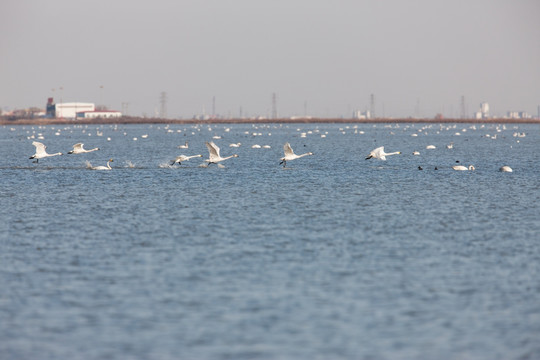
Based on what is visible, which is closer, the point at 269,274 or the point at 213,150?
the point at 269,274

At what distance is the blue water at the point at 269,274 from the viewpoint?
48.5 feet

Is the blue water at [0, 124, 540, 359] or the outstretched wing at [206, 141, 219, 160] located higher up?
the outstretched wing at [206, 141, 219, 160]

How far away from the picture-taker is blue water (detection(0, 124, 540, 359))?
1478 centimetres

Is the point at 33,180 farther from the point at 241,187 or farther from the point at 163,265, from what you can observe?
the point at 163,265

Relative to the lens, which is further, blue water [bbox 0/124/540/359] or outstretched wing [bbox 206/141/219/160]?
outstretched wing [bbox 206/141/219/160]

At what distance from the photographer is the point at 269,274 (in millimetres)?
19953

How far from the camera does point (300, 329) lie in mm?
15453

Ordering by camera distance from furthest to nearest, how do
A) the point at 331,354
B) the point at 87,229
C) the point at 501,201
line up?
1. the point at 501,201
2. the point at 87,229
3. the point at 331,354

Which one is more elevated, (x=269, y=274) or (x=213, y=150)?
(x=213, y=150)

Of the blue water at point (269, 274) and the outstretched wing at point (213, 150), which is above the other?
the outstretched wing at point (213, 150)

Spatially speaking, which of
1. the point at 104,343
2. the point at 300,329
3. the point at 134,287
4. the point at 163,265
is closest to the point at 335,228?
the point at 163,265

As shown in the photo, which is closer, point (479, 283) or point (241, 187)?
point (479, 283)

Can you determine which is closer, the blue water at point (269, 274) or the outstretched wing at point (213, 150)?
the blue water at point (269, 274)

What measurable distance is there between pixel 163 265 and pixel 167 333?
19.8 ft
